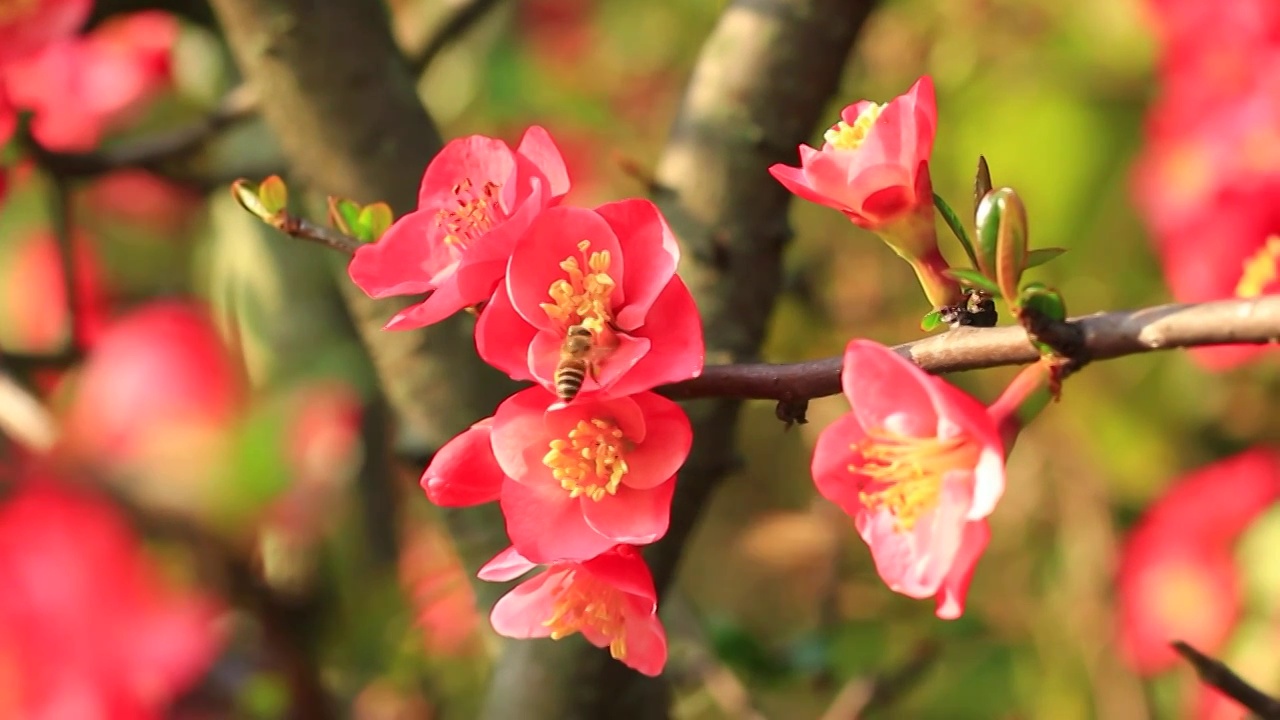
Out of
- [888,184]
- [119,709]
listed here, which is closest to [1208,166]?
[888,184]

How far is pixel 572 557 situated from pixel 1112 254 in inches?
31.5

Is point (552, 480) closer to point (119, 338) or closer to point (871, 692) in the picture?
point (871, 692)

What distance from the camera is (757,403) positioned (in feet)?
2.55

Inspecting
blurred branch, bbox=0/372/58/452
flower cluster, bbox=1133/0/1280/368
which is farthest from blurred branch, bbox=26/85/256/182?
flower cluster, bbox=1133/0/1280/368

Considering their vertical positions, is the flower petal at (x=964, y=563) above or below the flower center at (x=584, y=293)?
below

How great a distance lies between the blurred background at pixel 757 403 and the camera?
676 millimetres

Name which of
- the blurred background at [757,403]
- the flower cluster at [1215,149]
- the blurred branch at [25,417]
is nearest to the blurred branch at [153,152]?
the blurred background at [757,403]

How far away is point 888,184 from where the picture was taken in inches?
11.2

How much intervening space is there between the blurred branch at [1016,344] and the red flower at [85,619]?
0.55 metres

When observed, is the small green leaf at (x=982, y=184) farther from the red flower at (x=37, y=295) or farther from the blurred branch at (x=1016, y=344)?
the red flower at (x=37, y=295)

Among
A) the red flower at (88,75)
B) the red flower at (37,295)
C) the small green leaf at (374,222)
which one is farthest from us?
the red flower at (37,295)

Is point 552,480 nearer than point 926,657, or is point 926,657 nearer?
point 552,480

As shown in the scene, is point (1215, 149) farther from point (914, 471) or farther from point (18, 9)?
point (18, 9)

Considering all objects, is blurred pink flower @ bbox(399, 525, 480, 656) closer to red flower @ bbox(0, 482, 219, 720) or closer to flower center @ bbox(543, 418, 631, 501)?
red flower @ bbox(0, 482, 219, 720)
